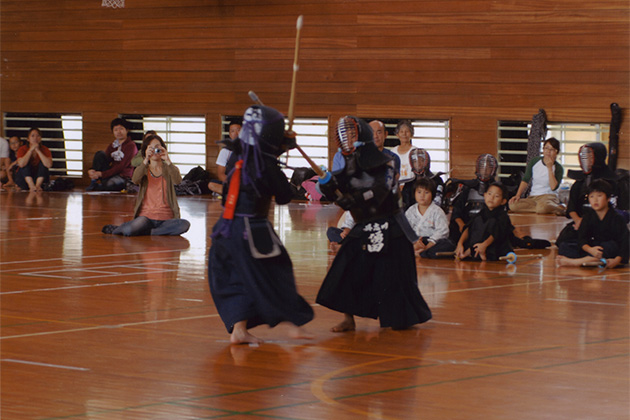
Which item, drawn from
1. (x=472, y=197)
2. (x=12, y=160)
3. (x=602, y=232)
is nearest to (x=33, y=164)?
(x=12, y=160)

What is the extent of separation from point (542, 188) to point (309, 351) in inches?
424

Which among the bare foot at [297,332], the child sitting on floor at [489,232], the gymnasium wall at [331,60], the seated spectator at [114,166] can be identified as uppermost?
the gymnasium wall at [331,60]

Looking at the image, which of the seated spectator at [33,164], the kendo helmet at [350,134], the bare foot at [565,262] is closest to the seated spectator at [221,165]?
the kendo helmet at [350,134]

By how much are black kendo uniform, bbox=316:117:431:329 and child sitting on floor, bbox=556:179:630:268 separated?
3.55m

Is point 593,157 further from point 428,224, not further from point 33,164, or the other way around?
point 33,164

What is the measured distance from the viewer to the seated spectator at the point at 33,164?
19500mm

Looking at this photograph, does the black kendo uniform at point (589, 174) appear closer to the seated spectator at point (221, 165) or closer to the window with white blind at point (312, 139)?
the seated spectator at point (221, 165)

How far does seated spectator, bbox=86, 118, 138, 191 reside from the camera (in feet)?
63.3

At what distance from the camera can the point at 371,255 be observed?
22.0 ft

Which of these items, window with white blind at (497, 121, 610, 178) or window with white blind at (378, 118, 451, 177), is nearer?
window with white blind at (497, 121, 610, 178)

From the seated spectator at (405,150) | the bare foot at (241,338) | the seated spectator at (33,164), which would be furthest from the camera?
the seated spectator at (33,164)

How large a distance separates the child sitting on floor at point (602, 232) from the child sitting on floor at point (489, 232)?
787 mm

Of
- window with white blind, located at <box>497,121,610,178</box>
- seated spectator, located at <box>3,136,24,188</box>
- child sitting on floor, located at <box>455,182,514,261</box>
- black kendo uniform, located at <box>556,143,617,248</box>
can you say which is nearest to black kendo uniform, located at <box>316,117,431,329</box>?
child sitting on floor, located at <box>455,182,514,261</box>

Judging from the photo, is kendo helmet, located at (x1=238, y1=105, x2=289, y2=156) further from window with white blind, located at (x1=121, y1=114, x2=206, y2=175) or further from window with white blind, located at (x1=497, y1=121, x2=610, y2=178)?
window with white blind, located at (x1=121, y1=114, x2=206, y2=175)
